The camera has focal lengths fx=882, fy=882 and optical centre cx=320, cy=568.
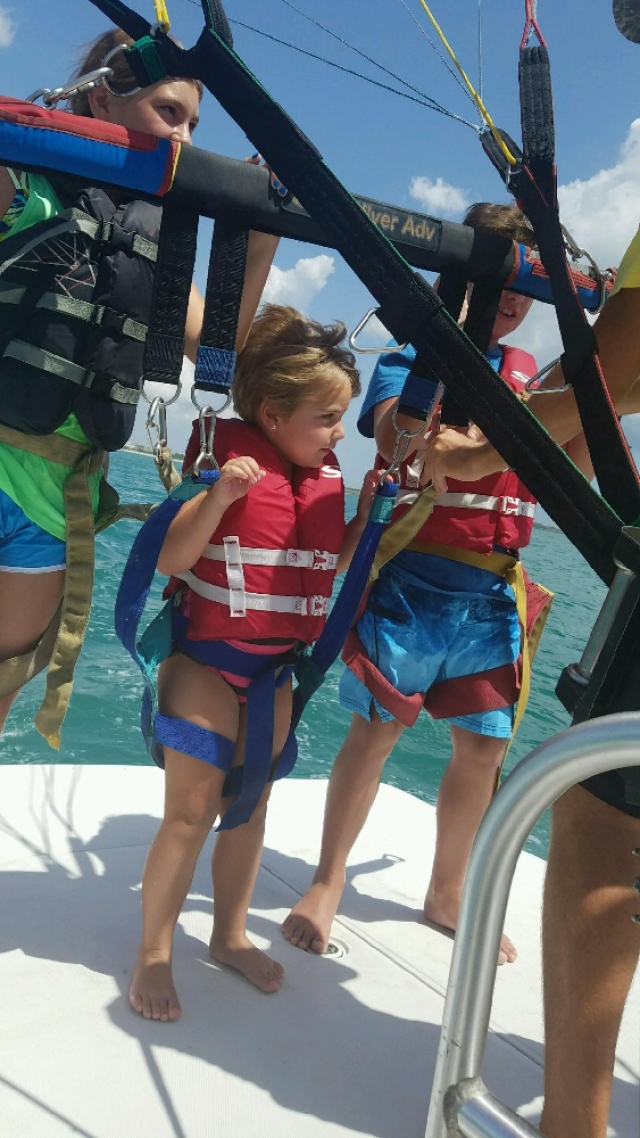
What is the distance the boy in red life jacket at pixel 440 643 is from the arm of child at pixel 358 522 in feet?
0.56

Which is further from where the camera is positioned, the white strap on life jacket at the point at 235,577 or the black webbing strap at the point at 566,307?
the white strap on life jacket at the point at 235,577

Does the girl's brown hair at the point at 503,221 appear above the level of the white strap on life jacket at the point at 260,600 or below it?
above

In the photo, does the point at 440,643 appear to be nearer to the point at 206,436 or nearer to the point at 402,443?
the point at 402,443

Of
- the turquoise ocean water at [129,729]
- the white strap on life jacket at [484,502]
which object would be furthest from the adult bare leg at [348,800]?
the turquoise ocean water at [129,729]

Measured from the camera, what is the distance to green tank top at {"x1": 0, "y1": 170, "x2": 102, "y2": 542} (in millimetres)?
1499

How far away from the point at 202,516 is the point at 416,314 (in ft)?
1.78

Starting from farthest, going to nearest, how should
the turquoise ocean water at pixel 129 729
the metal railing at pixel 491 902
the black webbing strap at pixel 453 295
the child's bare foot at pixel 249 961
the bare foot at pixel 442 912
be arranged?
1. the turquoise ocean water at pixel 129 729
2. the bare foot at pixel 442 912
3. the child's bare foot at pixel 249 961
4. the black webbing strap at pixel 453 295
5. the metal railing at pixel 491 902

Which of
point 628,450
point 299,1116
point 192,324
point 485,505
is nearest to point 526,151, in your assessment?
point 628,450

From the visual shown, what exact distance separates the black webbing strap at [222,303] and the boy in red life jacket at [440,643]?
2.06ft

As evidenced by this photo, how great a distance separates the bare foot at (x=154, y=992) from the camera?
5.03 ft

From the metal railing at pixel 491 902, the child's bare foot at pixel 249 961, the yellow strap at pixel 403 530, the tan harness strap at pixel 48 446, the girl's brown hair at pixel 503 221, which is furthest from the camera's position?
the girl's brown hair at pixel 503 221

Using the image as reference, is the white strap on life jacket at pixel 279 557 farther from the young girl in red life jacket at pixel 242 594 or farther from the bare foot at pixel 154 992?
the bare foot at pixel 154 992

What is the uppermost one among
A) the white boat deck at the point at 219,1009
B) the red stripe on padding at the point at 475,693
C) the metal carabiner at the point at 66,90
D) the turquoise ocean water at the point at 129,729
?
the metal carabiner at the point at 66,90

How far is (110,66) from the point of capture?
5.08 ft
